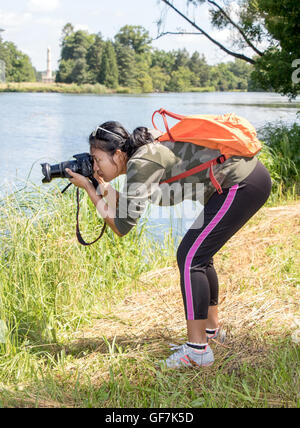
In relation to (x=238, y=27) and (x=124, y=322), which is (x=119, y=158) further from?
(x=238, y=27)

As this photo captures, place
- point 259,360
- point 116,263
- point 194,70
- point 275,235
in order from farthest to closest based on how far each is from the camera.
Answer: point 194,70
point 275,235
point 116,263
point 259,360

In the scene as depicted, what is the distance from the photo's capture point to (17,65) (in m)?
62.6

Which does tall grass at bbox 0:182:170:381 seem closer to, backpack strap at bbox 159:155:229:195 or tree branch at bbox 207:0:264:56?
backpack strap at bbox 159:155:229:195

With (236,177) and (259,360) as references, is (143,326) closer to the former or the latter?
(259,360)

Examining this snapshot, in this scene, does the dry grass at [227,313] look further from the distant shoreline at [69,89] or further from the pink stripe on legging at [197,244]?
the distant shoreline at [69,89]

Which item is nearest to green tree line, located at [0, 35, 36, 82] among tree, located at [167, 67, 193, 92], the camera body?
tree, located at [167, 67, 193, 92]

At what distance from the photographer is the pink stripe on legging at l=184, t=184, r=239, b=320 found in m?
2.20

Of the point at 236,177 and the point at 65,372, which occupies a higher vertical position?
the point at 236,177

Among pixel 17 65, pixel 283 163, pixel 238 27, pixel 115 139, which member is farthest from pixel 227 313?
pixel 17 65

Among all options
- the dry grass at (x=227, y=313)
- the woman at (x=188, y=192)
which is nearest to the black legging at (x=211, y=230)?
the woman at (x=188, y=192)

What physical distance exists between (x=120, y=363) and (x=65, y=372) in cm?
28

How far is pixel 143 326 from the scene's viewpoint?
2924 millimetres
